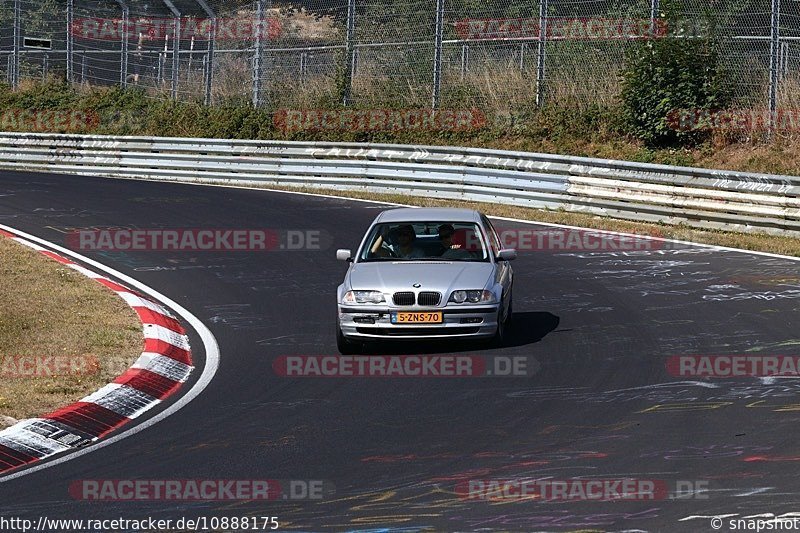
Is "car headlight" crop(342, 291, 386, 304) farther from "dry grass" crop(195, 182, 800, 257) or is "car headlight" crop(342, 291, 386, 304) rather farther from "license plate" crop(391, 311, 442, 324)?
"dry grass" crop(195, 182, 800, 257)

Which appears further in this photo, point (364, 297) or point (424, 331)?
point (364, 297)

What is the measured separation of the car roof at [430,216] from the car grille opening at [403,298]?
1548 millimetres

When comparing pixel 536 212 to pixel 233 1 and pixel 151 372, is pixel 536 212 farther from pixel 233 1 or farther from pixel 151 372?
pixel 233 1

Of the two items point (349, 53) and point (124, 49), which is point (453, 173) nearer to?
point (349, 53)

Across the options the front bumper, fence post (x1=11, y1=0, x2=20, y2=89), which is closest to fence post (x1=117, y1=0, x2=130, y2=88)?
fence post (x1=11, y1=0, x2=20, y2=89)

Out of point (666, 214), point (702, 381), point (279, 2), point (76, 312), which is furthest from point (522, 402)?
point (279, 2)

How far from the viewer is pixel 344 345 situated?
12156 mm

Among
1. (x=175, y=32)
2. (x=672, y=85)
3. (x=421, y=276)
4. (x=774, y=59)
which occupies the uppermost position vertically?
(x=175, y=32)

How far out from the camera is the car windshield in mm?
12859

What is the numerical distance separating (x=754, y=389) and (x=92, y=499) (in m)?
5.61

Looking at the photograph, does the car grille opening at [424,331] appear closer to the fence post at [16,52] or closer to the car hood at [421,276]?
the car hood at [421,276]

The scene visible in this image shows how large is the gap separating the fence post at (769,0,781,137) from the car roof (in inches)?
462

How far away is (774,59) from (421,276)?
1361 centimetres

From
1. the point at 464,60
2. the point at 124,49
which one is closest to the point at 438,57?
the point at 464,60
